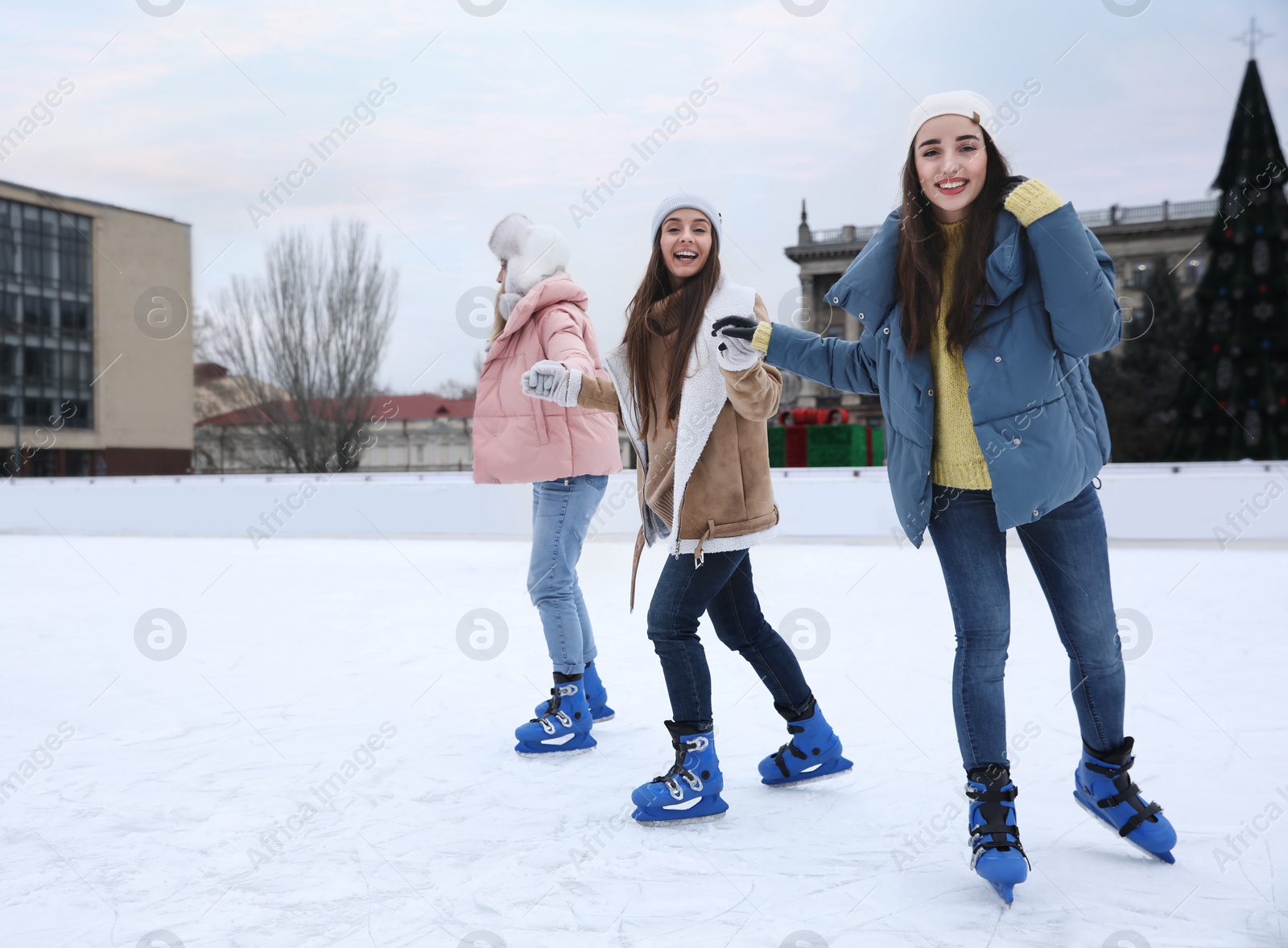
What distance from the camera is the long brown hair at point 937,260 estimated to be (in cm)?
179

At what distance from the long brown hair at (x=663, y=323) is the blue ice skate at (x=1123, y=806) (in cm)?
111

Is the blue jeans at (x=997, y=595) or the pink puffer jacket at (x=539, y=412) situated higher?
the pink puffer jacket at (x=539, y=412)

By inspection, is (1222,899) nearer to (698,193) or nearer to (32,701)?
(698,193)

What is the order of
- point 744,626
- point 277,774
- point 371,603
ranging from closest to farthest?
point 744,626 → point 277,774 → point 371,603

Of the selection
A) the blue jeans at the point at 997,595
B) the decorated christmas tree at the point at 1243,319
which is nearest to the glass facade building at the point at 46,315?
the decorated christmas tree at the point at 1243,319

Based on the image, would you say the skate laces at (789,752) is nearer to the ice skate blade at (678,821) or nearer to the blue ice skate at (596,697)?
the ice skate blade at (678,821)

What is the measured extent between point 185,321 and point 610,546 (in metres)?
32.8

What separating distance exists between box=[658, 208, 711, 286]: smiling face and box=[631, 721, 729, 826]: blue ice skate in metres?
1.02

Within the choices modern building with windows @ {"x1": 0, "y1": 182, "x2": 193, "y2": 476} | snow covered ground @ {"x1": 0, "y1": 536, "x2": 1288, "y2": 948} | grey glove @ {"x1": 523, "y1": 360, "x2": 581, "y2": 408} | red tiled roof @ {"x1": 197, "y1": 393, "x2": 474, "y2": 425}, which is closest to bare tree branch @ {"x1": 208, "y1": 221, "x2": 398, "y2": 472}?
red tiled roof @ {"x1": 197, "y1": 393, "x2": 474, "y2": 425}

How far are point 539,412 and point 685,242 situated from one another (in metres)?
0.75

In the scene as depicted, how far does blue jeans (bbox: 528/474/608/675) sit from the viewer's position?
2803 millimetres

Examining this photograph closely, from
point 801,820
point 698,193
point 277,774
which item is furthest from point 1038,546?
point 277,774

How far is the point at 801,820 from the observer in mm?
2209

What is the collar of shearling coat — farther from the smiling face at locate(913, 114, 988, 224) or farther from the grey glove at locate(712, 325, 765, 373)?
the smiling face at locate(913, 114, 988, 224)
